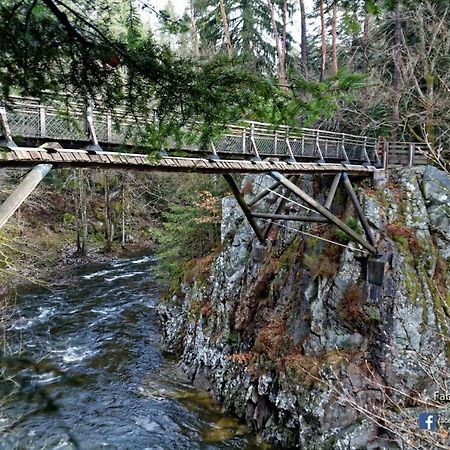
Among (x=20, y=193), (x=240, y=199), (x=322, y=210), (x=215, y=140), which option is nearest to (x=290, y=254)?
(x=322, y=210)

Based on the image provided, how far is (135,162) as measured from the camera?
481 centimetres

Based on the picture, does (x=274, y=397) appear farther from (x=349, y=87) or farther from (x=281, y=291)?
(x=349, y=87)

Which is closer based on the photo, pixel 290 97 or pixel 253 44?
pixel 290 97

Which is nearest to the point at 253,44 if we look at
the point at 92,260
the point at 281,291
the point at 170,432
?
the point at 92,260

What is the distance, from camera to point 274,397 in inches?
294

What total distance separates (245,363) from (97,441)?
3.32m

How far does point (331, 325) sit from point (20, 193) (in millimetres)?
6204

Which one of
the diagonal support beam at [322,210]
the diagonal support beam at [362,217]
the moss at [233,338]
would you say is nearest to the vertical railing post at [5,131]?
the diagonal support beam at [322,210]

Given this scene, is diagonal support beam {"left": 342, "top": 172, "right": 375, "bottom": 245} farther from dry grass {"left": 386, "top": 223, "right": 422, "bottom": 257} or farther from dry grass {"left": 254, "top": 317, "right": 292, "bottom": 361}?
dry grass {"left": 254, "top": 317, "right": 292, "bottom": 361}

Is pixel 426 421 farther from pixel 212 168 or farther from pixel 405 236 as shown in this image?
pixel 405 236

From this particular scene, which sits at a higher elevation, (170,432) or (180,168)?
(180,168)

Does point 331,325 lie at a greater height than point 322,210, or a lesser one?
lesser

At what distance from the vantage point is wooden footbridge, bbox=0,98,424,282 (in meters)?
3.42

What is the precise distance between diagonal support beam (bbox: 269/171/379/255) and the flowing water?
447 centimetres
